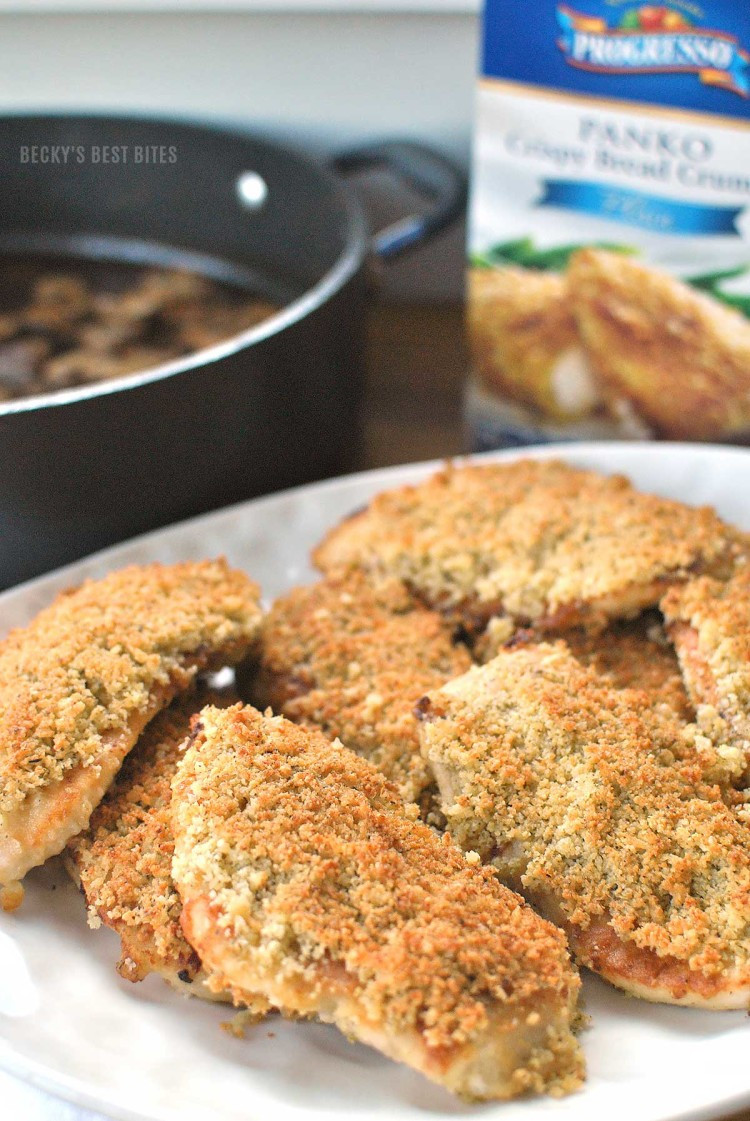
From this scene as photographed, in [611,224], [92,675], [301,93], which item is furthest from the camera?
[301,93]

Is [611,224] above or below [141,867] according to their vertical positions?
above

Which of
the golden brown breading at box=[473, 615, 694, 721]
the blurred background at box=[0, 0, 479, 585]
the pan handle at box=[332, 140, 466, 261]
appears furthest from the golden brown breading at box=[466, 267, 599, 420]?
the golden brown breading at box=[473, 615, 694, 721]

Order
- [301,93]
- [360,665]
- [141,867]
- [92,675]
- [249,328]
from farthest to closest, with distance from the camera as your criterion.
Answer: [301,93] → [249,328] → [360,665] → [92,675] → [141,867]

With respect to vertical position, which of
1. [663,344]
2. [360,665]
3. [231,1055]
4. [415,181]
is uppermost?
[415,181]

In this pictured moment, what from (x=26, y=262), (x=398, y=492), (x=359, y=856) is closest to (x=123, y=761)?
(x=359, y=856)

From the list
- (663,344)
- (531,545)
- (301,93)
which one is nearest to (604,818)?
(531,545)

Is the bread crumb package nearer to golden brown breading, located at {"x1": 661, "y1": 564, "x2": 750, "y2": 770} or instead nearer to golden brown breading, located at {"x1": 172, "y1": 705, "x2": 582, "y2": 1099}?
golden brown breading, located at {"x1": 661, "y1": 564, "x2": 750, "y2": 770}

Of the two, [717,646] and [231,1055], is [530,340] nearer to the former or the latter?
[717,646]
